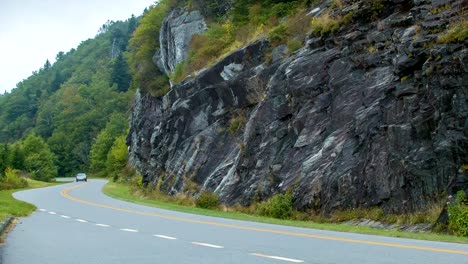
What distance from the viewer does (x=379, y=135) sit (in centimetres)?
1906

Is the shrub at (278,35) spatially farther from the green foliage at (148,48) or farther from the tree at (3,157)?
the tree at (3,157)

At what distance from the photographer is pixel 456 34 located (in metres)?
18.0

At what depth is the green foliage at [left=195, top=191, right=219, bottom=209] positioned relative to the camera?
2617cm

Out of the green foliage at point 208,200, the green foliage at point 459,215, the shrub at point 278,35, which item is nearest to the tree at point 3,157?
the green foliage at point 208,200

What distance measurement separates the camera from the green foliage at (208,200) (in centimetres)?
2617

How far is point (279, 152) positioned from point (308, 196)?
12.6 ft

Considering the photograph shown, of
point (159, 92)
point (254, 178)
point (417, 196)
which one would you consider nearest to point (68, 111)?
point (159, 92)

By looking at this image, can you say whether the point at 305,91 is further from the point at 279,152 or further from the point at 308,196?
the point at 308,196

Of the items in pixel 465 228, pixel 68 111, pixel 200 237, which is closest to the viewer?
pixel 200 237

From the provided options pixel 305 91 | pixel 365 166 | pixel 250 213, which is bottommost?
pixel 250 213

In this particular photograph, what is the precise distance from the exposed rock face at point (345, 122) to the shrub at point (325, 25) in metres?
0.32

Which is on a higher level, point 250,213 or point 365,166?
point 365,166

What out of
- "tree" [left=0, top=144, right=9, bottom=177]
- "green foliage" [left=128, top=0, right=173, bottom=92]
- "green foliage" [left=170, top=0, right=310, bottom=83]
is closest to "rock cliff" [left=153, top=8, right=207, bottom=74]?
"green foliage" [left=170, top=0, right=310, bottom=83]

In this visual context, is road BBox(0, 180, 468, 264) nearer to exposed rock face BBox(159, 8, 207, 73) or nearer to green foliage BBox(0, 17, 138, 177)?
exposed rock face BBox(159, 8, 207, 73)
